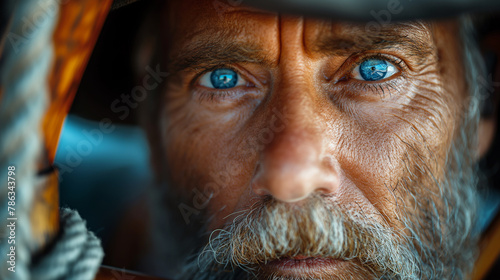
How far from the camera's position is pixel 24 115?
354mm

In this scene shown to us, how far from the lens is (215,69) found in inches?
40.5

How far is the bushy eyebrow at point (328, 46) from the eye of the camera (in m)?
0.81

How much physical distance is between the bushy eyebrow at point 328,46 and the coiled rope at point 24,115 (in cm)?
A: 53

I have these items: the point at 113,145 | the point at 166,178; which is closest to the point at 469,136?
the point at 166,178

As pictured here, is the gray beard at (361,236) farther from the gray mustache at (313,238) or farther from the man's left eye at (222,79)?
the man's left eye at (222,79)

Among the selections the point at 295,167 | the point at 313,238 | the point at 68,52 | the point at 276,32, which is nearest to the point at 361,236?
the point at 313,238

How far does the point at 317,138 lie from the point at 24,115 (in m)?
0.56

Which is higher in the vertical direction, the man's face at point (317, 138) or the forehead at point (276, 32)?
the forehead at point (276, 32)

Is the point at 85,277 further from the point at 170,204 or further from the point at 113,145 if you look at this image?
the point at 113,145

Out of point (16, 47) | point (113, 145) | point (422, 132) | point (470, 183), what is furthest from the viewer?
point (113, 145)

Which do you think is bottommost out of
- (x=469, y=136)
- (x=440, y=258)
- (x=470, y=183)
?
(x=440, y=258)

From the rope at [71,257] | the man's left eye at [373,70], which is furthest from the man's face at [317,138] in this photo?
the rope at [71,257]

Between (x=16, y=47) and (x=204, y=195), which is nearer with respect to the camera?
(x=16, y=47)

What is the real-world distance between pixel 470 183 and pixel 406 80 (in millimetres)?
482
